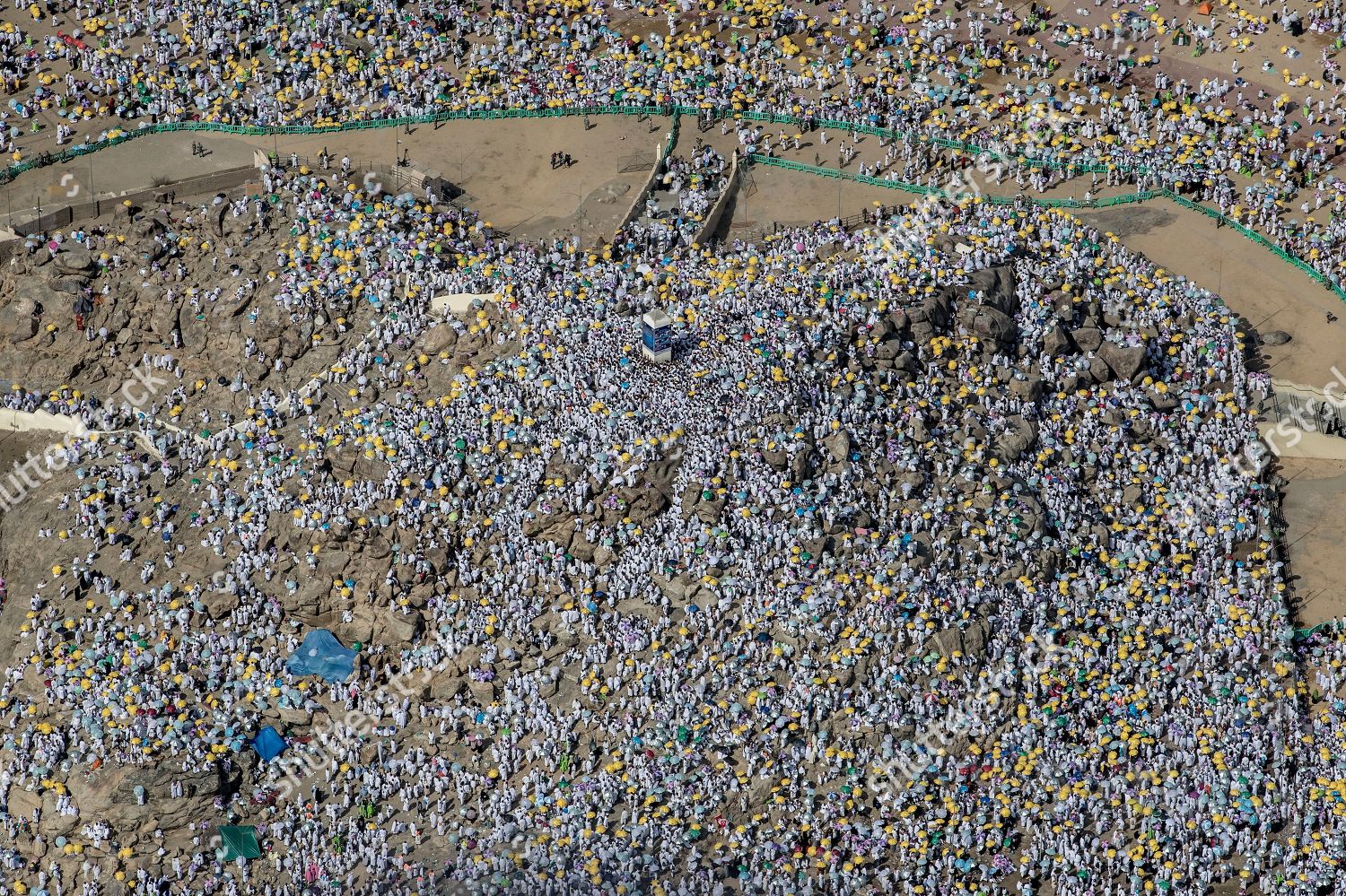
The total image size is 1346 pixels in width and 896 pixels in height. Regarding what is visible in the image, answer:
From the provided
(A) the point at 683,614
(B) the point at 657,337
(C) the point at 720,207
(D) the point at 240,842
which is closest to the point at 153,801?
(D) the point at 240,842

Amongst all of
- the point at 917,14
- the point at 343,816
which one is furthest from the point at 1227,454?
the point at 343,816

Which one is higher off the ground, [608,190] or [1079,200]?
[1079,200]

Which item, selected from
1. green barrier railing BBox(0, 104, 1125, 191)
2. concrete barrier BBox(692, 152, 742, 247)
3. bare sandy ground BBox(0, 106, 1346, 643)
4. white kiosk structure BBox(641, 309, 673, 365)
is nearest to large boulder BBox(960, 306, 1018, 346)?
bare sandy ground BBox(0, 106, 1346, 643)

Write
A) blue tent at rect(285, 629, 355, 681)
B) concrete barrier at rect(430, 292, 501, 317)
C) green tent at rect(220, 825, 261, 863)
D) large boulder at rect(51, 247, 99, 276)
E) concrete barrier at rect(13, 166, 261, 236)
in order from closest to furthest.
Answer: green tent at rect(220, 825, 261, 863) → blue tent at rect(285, 629, 355, 681) → concrete barrier at rect(430, 292, 501, 317) → large boulder at rect(51, 247, 99, 276) → concrete barrier at rect(13, 166, 261, 236)

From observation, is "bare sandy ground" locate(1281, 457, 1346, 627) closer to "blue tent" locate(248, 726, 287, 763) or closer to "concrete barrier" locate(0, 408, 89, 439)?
"blue tent" locate(248, 726, 287, 763)

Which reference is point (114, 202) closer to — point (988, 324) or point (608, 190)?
point (608, 190)

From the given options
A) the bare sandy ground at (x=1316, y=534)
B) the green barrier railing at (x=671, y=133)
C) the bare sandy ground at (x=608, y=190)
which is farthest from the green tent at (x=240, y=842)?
the bare sandy ground at (x=1316, y=534)
